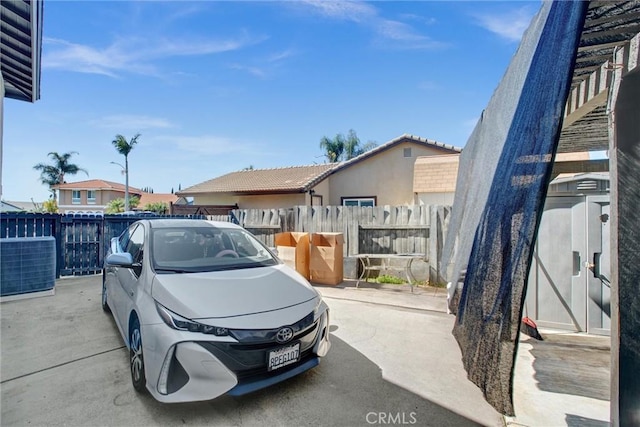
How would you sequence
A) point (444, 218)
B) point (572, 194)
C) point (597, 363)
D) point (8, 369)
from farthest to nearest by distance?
point (444, 218) < point (572, 194) < point (597, 363) < point (8, 369)

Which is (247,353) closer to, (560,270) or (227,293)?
(227,293)

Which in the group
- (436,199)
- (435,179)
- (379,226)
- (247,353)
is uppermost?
(435,179)

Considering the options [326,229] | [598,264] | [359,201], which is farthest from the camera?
[359,201]

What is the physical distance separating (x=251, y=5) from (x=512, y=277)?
7.15 metres

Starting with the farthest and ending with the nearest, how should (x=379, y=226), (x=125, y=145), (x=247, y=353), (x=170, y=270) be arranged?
(x=125, y=145)
(x=379, y=226)
(x=170, y=270)
(x=247, y=353)

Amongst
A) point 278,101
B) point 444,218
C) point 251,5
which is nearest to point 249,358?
point 444,218

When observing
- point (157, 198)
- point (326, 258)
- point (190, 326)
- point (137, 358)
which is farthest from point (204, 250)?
point (157, 198)

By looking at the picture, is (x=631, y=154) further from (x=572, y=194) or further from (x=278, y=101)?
(x=278, y=101)

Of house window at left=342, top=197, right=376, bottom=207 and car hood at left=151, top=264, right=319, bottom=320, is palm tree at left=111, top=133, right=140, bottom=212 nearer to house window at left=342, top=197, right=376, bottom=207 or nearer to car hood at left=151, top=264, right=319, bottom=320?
house window at left=342, top=197, right=376, bottom=207

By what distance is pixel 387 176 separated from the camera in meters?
13.5

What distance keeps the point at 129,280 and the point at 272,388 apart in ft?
6.49

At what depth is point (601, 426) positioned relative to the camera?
2391mm

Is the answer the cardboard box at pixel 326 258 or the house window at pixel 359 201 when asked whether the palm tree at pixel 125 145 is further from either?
the cardboard box at pixel 326 258

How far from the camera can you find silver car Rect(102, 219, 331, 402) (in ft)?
7.50
